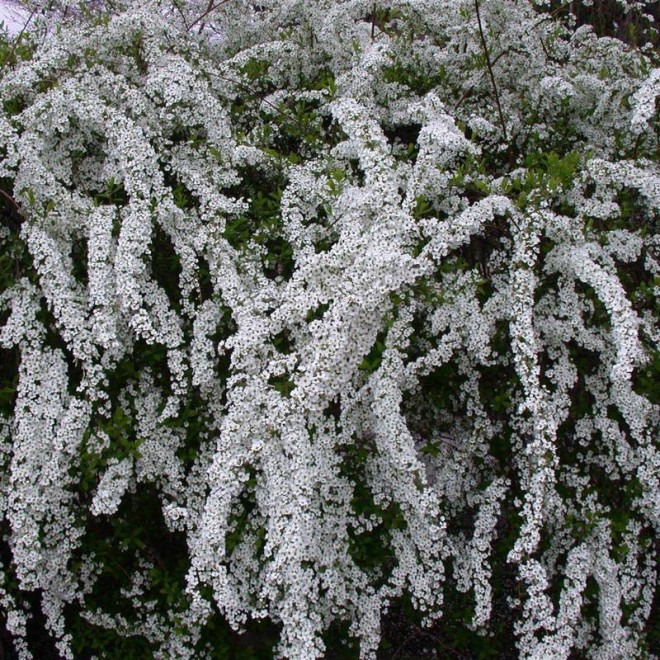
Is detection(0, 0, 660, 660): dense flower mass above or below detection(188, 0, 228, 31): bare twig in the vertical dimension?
below

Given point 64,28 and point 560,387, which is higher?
point 64,28

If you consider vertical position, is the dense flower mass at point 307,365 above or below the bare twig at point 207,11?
below

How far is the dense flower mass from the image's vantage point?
2.52 m

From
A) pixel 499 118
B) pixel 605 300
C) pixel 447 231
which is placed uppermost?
pixel 499 118

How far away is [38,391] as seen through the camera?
273 centimetres

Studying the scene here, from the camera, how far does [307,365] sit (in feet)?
7.98

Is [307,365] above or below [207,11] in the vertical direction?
below

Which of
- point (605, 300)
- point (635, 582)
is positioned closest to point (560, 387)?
point (605, 300)

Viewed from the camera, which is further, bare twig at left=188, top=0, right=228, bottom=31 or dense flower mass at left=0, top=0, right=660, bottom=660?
bare twig at left=188, top=0, right=228, bottom=31

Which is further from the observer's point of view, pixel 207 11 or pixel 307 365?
pixel 207 11

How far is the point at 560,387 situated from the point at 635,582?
93 cm

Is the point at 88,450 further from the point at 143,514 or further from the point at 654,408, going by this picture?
the point at 654,408

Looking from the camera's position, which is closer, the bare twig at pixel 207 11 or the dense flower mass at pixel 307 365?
the dense flower mass at pixel 307 365

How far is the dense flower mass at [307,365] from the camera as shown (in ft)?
8.28
